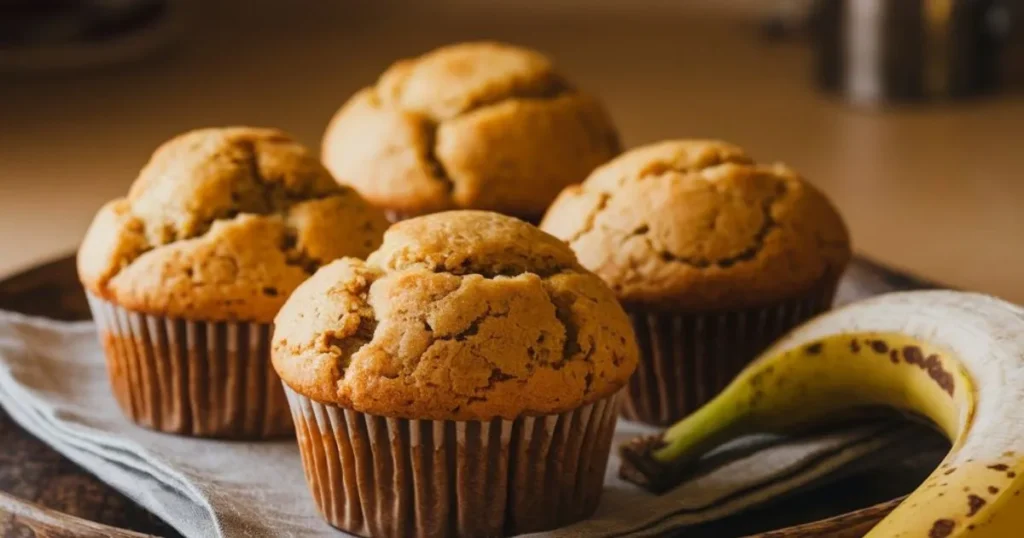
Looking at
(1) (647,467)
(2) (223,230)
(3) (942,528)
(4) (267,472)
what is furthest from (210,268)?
(3) (942,528)

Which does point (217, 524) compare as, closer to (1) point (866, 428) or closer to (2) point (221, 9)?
(1) point (866, 428)

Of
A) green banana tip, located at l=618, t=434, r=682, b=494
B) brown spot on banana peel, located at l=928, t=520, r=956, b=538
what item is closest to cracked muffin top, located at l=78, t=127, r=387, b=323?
green banana tip, located at l=618, t=434, r=682, b=494

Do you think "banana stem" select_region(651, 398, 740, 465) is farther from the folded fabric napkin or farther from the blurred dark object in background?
the blurred dark object in background

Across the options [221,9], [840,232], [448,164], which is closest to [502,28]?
[221,9]

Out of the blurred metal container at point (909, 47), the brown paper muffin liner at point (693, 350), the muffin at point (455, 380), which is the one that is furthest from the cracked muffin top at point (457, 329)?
the blurred metal container at point (909, 47)

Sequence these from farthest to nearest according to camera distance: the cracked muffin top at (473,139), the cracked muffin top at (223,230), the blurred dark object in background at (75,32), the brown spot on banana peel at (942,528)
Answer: the blurred dark object in background at (75,32)
the cracked muffin top at (473,139)
the cracked muffin top at (223,230)
the brown spot on banana peel at (942,528)

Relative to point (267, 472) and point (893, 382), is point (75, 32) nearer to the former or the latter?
point (267, 472)

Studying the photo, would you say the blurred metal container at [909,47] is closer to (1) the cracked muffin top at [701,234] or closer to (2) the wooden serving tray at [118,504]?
(1) the cracked muffin top at [701,234]
